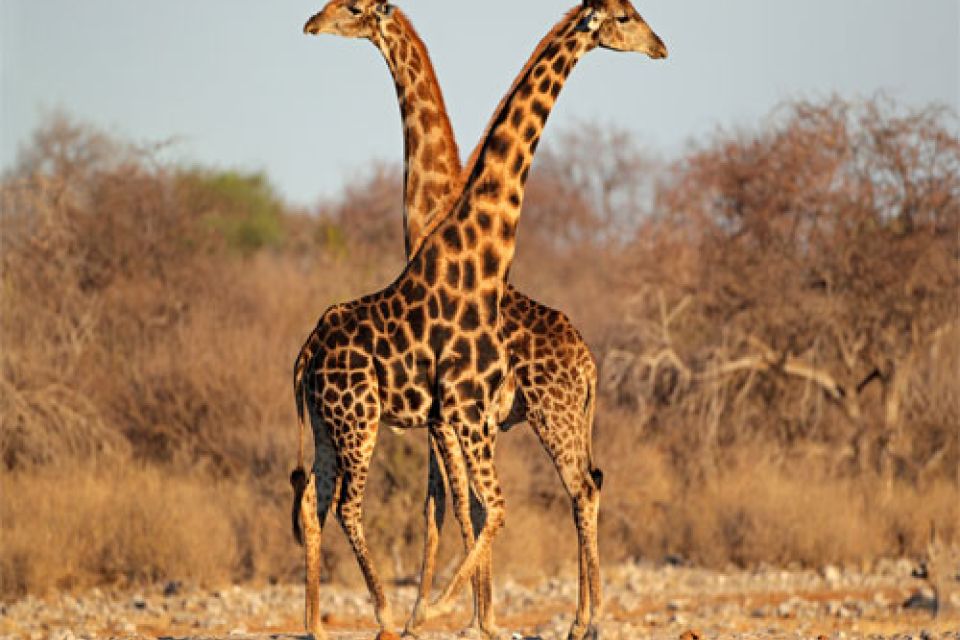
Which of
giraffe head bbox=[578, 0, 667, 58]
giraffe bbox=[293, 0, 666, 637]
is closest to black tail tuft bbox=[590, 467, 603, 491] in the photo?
giraffe bbox=[293, 0, 666, 637]

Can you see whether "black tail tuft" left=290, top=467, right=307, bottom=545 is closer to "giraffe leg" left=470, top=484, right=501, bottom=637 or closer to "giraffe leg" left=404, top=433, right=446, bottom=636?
"giraffe leg" left=404, top=433, right=446, bottom=636

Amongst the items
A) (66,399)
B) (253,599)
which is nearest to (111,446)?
(66,399)

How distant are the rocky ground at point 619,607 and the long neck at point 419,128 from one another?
3212 mm

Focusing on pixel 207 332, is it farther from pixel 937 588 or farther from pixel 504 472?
pixel 937 588

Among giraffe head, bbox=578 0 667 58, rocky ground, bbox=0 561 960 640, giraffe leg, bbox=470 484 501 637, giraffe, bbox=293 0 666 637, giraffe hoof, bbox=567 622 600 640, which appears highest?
giraffe head, bbox=578 0 667 58

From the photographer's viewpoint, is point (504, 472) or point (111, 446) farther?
point (111, 446)

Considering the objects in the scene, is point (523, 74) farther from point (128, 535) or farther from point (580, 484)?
point (128, 535)

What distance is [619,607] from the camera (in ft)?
44.7

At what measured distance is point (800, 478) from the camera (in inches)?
699

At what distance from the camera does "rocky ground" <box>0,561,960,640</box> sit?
39.1 ft

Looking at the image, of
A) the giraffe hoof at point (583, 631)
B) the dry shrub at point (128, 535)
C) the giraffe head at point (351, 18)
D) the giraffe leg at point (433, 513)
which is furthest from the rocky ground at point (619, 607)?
the giraffe head at point (351, 18)

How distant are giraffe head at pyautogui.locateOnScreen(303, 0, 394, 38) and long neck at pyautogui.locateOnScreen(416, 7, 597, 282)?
1.12m

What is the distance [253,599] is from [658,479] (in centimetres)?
602

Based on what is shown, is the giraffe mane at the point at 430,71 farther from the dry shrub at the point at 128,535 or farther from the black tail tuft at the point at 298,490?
the dry shrub at the point at 128,535
